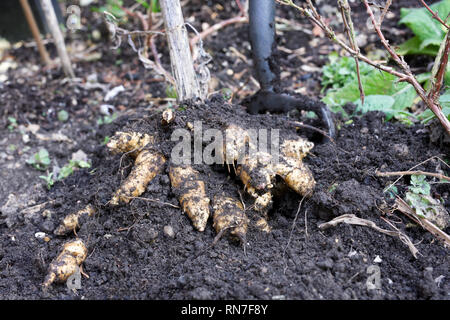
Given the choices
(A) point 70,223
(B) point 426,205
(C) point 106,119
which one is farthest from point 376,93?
(A) point 70,223

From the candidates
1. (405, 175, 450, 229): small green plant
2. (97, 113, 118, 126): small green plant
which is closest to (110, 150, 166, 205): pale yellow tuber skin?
(97, 113, 118, 126): small green plant

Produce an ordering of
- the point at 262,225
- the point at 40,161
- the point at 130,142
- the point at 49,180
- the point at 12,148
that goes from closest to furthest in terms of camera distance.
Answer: the point at 262,225 < the point at 130,142 < the point at 49,180 < the point at 40,161 < the point at 12,148

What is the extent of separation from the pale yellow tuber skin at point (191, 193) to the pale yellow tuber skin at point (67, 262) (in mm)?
470

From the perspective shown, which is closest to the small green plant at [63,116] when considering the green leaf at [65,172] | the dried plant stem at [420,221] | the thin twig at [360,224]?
the green leaf at [65,172]

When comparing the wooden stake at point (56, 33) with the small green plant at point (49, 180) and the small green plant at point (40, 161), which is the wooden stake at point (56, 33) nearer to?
the small green plant at point (40, 161)

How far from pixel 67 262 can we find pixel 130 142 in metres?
0.62

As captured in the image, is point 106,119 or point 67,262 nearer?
point 67,262

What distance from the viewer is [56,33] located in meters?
3.12

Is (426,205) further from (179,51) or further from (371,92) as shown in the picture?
(179,51)

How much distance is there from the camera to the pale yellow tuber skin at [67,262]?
1701 mm

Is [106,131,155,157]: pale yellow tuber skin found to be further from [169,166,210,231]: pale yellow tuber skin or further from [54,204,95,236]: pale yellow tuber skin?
[54,204,95,236]: pale yellow tuber skin

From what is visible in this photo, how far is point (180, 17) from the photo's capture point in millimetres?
2090

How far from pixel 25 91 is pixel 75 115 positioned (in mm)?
469

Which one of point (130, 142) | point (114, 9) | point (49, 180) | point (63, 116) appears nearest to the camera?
point (130, 142)
